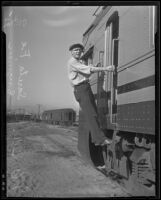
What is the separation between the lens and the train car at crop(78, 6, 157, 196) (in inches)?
175

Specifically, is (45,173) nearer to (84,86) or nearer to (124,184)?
(124,184)

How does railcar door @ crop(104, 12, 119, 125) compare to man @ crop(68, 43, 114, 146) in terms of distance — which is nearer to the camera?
man @ crop(68, 43, 114, 146)

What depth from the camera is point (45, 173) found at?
4754 millimetres

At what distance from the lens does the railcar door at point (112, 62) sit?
204 inches

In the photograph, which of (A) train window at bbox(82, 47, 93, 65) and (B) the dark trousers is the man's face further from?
(B) the dark trousers

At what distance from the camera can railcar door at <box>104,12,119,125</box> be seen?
519cm

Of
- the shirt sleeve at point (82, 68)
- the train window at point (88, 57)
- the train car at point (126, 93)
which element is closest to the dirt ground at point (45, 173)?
the train car at point (126, 93)

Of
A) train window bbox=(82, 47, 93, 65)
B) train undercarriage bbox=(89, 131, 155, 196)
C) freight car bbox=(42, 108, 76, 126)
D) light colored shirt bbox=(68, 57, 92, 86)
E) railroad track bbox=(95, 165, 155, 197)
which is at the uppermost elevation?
train window bbox=(82, 47, 93, 65)

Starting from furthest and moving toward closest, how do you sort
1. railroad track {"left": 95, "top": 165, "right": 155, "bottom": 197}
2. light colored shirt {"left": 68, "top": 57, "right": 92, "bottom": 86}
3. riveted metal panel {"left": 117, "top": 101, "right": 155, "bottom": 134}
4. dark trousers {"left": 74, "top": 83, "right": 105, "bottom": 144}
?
1. dark trousers {"left": 74, "top": 83, "right": 105, "bottom": 144}
2. light colored shirt {"left": 68, "top": 57, "right": 92, "bottom": 86}
3. railroad track {"left": 95, "top": 165, "right": 155, "bottom": 197}
4. riveted metal panel {"left": 117, "top": 101, "right": 155, "bottom": 134}

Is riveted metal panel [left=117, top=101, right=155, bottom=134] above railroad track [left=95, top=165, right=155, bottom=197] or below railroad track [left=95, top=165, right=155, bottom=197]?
above

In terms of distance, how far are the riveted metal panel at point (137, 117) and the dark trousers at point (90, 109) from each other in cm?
33

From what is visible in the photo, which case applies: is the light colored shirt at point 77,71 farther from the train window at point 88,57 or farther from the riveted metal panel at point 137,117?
the riveted metal panel at point 137,117

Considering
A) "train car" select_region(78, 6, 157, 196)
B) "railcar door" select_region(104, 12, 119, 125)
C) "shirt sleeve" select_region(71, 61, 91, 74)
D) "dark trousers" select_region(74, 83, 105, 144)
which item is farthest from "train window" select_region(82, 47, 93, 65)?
"dark trousers" select_region(74, 83, 105, 144)

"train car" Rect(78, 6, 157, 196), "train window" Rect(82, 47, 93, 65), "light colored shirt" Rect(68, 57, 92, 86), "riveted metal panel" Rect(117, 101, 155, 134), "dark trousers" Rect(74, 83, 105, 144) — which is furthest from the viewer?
"train window" Rect(82, 47, 93, 65)
